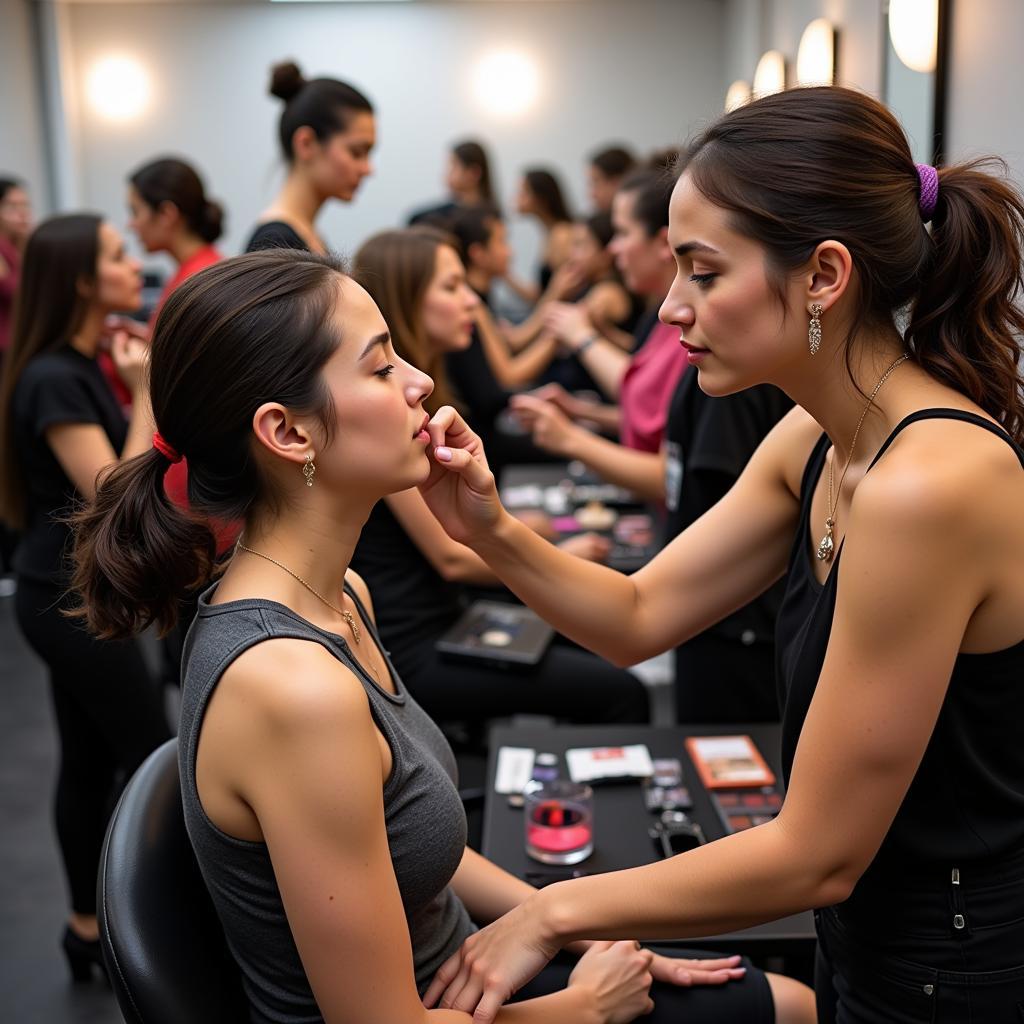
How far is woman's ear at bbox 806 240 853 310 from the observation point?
1.06m

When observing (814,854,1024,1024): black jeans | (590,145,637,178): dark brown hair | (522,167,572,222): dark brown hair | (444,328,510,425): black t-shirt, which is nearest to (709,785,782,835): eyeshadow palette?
(814,854,1024,1024): black jeans

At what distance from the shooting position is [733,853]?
1081 millimetres

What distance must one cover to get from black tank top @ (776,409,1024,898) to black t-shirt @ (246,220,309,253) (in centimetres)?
168

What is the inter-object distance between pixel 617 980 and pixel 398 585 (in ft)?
4.21

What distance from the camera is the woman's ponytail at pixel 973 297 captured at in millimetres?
1103

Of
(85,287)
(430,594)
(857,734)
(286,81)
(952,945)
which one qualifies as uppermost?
(286,81)

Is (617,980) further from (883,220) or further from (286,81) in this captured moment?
(286,81)

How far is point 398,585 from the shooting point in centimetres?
246

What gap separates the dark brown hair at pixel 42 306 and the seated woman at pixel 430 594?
60 centimetres

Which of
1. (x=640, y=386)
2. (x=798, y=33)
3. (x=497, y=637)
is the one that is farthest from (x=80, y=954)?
(x=798, y=33)

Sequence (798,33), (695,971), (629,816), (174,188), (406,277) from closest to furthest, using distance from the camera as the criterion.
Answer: (695,971) → (629,816) → (406,277) → (174,188) → (798,33)

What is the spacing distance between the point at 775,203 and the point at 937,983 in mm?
753

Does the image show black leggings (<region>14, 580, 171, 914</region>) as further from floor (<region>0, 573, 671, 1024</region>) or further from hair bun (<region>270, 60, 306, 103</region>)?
hair bun (<region>270, 60, 306, 103</region>)

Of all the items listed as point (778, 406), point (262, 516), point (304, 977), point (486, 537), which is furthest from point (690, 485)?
point (304, 977)
